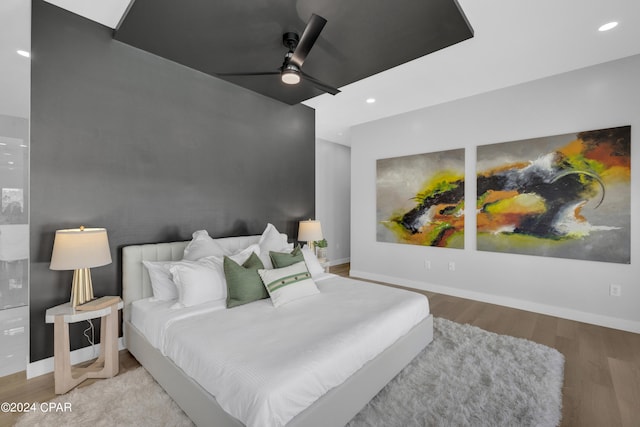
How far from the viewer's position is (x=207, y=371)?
1.51 m

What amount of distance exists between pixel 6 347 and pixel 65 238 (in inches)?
60.0

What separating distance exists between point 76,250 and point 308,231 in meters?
2.47

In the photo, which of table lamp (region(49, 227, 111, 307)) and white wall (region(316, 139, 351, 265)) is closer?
table lamp (region(49, 227, 111, 307))

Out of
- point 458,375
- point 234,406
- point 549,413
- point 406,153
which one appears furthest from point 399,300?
point 406,153

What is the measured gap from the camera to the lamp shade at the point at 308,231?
387 centimetres

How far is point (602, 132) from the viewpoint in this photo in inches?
120

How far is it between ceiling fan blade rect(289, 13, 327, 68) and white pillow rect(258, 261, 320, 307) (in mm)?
1723

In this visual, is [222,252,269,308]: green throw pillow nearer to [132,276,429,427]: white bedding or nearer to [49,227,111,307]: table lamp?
[132,276,429,427]: white bedding

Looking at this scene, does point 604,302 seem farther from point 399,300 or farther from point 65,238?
point 65,238

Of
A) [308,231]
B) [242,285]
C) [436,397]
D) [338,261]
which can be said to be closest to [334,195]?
[338,261]

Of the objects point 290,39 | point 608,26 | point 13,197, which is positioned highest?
point 608,26

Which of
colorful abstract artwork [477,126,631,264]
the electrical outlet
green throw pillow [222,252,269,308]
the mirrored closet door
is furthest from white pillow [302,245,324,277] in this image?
the electrical outlet

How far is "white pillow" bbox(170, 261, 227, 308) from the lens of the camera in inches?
89.1

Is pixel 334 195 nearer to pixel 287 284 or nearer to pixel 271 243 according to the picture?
pixel 271 243
